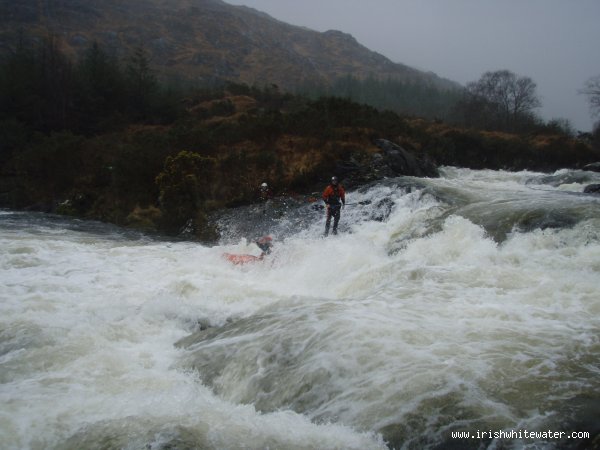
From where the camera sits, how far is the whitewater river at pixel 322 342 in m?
3.47

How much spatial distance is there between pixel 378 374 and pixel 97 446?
95.3 inches

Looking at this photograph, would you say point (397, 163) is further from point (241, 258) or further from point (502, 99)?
point (502, 99)

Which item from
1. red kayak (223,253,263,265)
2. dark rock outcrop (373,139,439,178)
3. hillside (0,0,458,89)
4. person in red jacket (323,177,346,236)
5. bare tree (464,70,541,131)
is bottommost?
red kayak (223,253,263,265)

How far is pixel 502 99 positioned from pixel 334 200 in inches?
1727

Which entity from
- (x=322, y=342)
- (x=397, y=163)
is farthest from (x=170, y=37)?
(x=322, y=342)

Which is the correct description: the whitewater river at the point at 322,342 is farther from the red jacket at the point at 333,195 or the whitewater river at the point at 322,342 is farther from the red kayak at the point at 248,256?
the red jacket at the point at 333,195

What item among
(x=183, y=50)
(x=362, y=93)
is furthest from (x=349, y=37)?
(x=362, y=93)

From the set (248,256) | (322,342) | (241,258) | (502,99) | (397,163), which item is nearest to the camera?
(322,342)

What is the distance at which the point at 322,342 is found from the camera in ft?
15.7

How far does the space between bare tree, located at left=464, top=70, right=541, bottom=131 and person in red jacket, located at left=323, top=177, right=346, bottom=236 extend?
3654cm

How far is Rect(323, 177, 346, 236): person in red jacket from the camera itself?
11562 millimetres

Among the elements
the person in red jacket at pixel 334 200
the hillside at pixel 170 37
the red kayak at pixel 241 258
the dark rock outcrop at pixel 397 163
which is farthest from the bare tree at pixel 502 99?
the hillside at pixel 170 37

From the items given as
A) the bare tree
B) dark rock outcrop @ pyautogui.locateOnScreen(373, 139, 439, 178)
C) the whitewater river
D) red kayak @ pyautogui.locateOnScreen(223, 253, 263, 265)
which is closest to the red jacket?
the whitewater river

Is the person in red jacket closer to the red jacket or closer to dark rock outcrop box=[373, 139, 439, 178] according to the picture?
the red jacket
